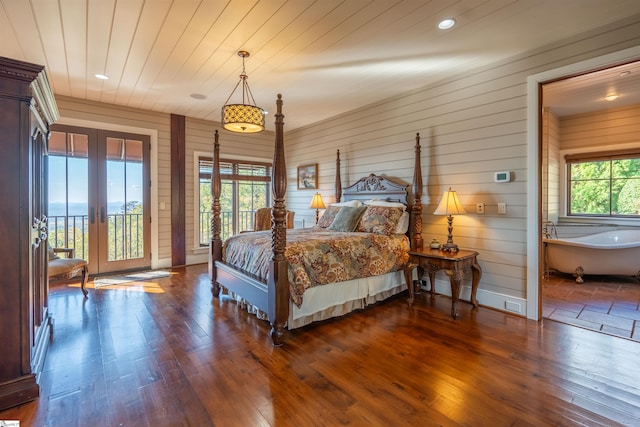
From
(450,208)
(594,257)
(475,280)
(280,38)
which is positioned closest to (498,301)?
(475,280)

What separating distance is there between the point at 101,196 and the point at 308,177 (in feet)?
11.7

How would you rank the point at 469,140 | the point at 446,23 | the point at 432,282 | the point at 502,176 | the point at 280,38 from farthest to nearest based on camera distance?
the point at 432,282
the point at 469,140
the point at 502,176
the point at 280,38
the point at 446,23

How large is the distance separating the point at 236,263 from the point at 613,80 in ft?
17.3

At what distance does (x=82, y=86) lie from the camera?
4.01 m

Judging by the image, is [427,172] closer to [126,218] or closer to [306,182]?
[306,182]

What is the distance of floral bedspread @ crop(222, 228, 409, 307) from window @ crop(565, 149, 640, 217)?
4023 mm

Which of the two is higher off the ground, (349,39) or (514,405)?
(349,39)

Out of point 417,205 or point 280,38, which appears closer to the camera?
point 280,38

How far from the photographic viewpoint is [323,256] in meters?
2.94

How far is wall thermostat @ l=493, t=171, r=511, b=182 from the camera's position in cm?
313

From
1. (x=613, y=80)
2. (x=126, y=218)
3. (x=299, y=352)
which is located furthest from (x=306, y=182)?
(x=613, y=80)

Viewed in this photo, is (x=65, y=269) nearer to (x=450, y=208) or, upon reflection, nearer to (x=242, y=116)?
(x=242, y=116)

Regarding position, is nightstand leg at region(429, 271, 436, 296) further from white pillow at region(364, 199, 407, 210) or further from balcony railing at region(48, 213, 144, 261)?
balcony railing at region(48, 213, 144, 261)

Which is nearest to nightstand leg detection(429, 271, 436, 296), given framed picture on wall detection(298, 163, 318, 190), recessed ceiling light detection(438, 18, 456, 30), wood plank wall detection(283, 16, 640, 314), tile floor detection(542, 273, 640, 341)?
wood plank wall detection(283, 16, 640, 314)
